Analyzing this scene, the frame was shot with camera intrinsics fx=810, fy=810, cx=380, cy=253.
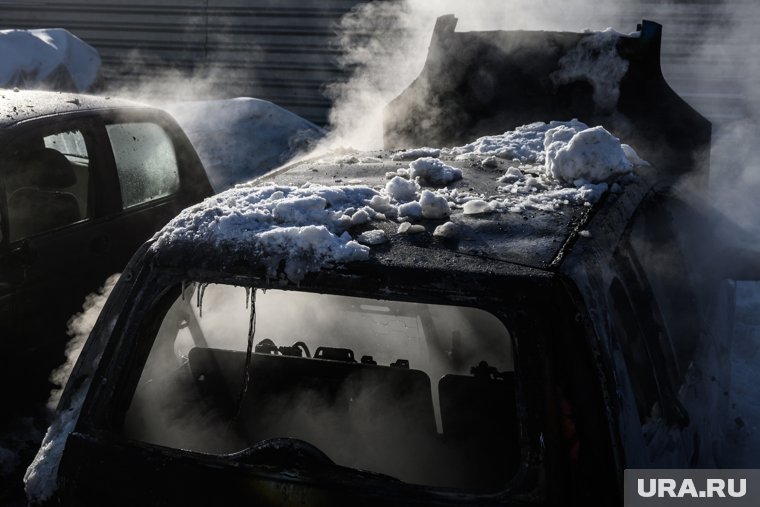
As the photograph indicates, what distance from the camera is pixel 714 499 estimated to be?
7.30ft

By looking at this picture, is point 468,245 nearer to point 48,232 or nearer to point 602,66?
point 48,232

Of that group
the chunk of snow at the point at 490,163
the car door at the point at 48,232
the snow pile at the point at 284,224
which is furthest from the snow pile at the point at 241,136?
the snow pile at the point at 284,224

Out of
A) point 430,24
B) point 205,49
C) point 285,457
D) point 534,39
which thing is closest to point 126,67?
point 205,49

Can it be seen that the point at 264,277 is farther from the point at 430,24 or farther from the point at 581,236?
the point at 430,24

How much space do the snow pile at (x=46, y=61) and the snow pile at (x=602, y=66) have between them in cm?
655

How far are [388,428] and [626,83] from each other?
3.74 meters

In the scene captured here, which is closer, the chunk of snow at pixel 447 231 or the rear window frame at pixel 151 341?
the rear window frame at pixel 151 341

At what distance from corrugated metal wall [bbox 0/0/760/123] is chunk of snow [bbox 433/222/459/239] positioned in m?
9.98

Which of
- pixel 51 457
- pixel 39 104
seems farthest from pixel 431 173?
pixel 39 104

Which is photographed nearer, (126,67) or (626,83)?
(626,83)

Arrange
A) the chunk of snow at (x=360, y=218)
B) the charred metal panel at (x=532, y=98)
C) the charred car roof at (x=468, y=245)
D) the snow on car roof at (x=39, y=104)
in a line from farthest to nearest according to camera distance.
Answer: the charred metal panel at (x=532, y=98) < the snow on car roof at (x=39, y=104) < the chunk of snow at (x=360, y=218) < the charred car roof at (x=468, y=245)

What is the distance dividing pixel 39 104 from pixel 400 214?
2967mm

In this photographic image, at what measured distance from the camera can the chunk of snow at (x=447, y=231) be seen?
2025mm

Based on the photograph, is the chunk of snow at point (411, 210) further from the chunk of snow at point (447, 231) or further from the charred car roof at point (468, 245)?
the chunk of snow at point (447, 231)
